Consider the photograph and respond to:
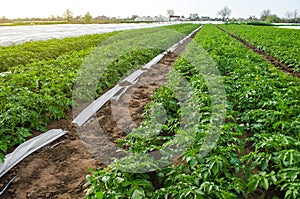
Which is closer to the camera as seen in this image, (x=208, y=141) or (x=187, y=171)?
(x=187, y=171)

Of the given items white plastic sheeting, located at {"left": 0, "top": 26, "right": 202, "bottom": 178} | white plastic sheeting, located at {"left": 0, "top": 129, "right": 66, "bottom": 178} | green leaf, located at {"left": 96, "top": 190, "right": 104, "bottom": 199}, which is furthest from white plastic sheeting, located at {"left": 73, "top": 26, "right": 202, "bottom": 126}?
green leaf, located at {"left": 96, "top": 190, "right": 104, "bottom": 199}

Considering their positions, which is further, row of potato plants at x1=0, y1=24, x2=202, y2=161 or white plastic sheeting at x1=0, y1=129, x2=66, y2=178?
row of potato plants at x1=0, y1=24, x2=202, y2=161

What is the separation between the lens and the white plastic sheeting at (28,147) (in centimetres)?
324

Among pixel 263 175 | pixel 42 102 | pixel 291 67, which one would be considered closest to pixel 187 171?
pixel 263 175

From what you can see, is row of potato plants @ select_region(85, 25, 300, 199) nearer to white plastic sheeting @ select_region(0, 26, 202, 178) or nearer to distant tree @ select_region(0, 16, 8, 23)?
white plastic sheeting @ select_region(0, 26, 202, 178)

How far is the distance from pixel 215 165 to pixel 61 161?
2071mm

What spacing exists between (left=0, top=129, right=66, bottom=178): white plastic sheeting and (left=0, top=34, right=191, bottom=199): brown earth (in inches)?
2.3

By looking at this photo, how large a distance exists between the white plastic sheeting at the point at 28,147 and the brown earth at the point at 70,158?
0.19 ft

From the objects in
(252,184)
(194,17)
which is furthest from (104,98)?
(194,17)

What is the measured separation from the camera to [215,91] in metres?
4.45

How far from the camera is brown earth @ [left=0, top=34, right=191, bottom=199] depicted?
296 centimetres

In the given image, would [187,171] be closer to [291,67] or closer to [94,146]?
[94,146]

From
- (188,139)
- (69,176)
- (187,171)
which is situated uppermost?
(188,139)

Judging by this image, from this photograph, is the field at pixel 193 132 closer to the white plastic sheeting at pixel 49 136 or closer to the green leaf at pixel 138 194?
the green leaf at pixel 138 194
